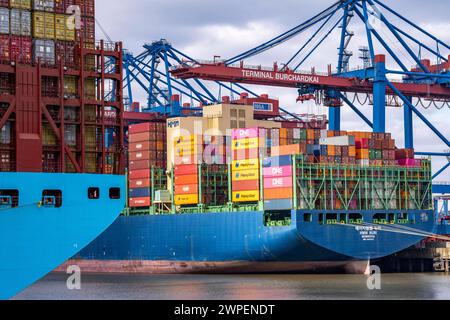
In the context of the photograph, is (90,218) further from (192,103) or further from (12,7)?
(192,103)

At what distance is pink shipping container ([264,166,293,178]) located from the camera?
51438mm

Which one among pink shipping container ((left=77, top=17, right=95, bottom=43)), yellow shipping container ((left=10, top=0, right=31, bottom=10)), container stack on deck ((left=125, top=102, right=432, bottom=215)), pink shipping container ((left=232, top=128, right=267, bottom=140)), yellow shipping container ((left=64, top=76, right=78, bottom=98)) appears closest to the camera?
yellow shipping container ((left=10, top=0, right=31, bottom=10))

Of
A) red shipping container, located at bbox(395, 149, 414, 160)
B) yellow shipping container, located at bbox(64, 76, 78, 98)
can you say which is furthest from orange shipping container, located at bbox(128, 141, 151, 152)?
yellow shipping container, located at bbox(64, 76, 78, 98)

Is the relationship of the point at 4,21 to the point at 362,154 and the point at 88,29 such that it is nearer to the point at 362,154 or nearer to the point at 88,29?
the point at 88,29

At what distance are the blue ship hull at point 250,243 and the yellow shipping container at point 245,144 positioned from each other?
4213mm

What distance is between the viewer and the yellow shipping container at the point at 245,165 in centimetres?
5316

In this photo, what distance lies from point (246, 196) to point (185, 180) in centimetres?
579

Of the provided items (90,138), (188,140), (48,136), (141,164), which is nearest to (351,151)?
(188,140)

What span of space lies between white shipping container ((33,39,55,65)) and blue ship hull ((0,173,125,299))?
16.0 ft

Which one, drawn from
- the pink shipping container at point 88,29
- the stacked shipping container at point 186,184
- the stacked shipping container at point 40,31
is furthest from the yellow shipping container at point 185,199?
the stacked shipping container at point 40,31

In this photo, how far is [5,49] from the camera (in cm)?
3045

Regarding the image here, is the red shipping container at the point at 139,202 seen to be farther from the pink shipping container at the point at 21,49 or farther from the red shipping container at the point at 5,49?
the red shipping container at the point at 5,49

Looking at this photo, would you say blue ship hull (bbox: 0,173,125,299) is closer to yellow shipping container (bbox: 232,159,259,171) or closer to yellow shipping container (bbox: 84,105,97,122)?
yellow shipping container (bbox: 84,105,97,122)
